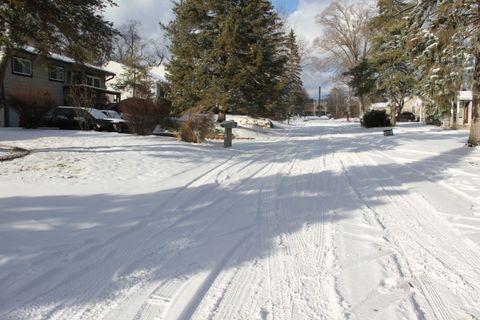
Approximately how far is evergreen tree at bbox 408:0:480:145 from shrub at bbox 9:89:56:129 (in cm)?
1777

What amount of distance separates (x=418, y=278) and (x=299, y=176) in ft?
17.5

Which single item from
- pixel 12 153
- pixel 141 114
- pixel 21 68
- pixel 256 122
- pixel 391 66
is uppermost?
pixel 391 66

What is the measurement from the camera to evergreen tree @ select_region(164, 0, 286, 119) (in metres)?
25.6

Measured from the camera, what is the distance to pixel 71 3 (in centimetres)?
934

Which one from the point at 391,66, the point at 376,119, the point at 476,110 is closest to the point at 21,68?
the point at 476,110

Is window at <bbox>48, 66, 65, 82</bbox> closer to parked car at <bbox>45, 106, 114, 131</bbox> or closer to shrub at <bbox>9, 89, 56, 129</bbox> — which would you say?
parked car at <bbox>45, 106, 114, 131</bbox>

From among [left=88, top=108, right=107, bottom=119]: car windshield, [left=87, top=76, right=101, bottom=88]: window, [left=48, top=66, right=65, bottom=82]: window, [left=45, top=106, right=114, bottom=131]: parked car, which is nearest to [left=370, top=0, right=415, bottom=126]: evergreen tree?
[left=88, top=108, right=107, bottom=119]: car windshield

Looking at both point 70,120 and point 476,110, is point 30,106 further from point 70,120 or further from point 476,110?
point 476,110

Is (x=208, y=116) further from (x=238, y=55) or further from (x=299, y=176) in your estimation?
(x=238, y=55)

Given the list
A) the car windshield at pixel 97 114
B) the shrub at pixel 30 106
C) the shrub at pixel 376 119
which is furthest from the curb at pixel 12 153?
the shrub at pixel 376 119

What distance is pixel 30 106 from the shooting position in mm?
19609

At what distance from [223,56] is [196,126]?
12264 mm

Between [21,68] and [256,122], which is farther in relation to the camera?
[256,122]

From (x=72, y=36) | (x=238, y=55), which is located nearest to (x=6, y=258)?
(x=72, y=36)
